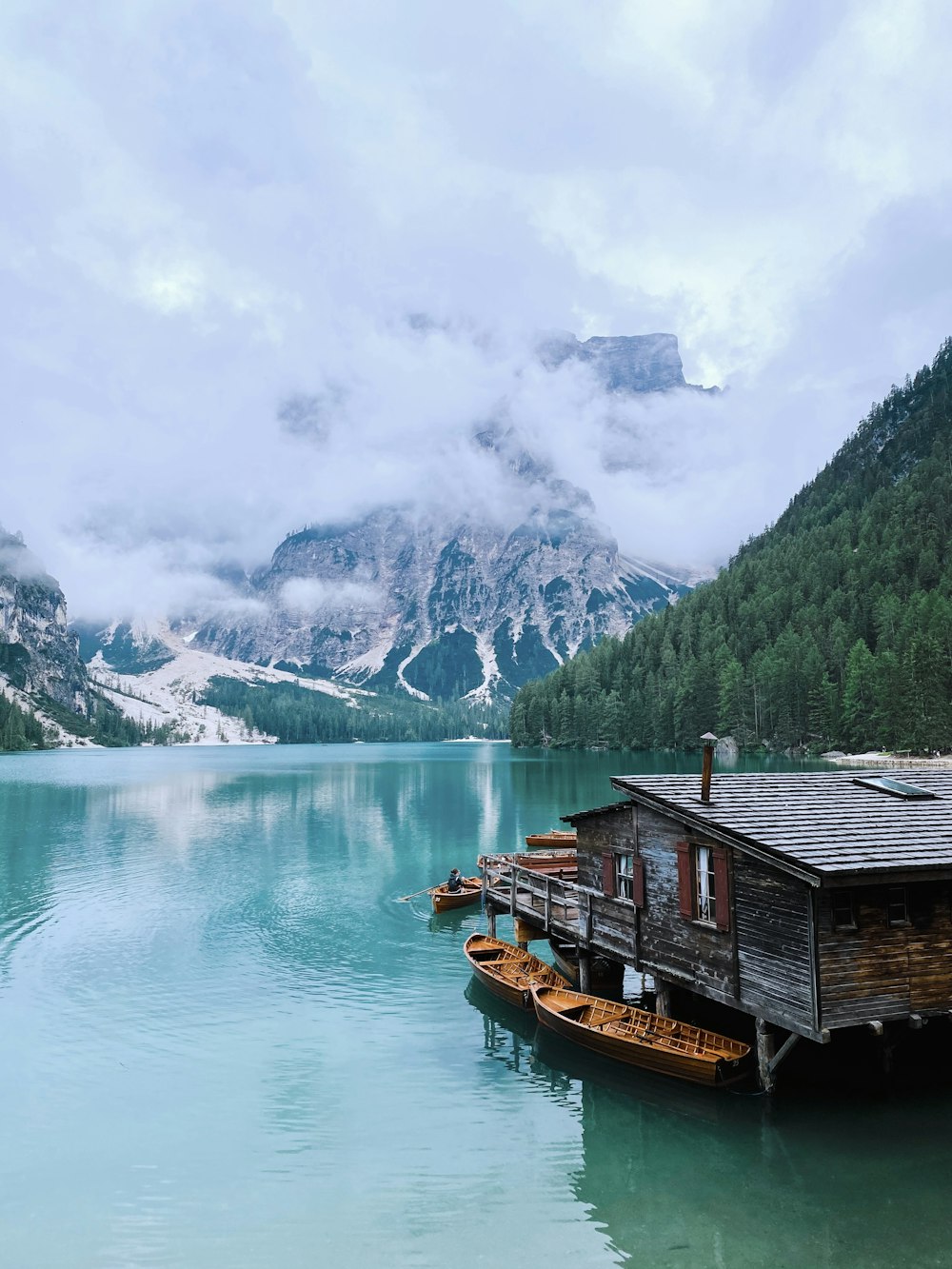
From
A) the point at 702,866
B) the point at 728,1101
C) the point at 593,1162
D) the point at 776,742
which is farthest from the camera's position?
the point at 776,742

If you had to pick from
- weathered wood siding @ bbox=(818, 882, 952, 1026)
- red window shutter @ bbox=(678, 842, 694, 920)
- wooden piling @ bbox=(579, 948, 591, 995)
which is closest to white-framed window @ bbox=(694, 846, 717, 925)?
red window shutter @ bbox=(678, 842, 694, 920)

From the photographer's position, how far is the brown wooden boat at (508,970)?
29500 mm

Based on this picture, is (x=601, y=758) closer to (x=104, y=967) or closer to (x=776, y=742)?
(x=776, y=742)

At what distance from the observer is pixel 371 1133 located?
21141mm

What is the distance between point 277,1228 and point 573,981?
17135 mm

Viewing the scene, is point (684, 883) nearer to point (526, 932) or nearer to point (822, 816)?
point (822, 816)

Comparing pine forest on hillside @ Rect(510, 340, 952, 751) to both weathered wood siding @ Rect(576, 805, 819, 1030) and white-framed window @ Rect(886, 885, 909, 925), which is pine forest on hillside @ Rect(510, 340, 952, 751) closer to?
weathered wood siding @ Rect(576, 805, 819, 1030)

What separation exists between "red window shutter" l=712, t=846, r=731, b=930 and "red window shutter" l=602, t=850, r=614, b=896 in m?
5.75

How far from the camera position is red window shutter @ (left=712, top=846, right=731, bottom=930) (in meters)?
22.1

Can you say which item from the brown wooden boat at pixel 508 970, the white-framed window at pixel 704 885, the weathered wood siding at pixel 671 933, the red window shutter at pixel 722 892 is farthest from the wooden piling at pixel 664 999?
the brown wooden boat at pixel 508 970

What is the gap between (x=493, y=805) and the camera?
98875 millimetres

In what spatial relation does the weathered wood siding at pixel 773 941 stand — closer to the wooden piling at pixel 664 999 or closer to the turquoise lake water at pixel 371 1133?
the turquoise lake water at pixel 371 1133

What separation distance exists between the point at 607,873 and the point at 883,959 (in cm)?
992

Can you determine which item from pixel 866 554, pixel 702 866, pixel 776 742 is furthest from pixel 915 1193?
pixel 866 554
